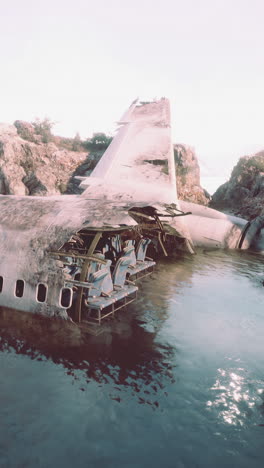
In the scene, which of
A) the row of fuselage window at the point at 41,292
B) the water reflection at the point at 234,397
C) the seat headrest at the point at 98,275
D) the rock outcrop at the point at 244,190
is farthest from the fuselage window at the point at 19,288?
the rock outcrop at the point at 244,190

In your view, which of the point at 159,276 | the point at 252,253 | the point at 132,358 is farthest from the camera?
the point at 252,253

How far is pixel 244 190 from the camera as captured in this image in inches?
2470

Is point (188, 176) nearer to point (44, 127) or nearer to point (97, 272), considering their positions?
point (44, 127)

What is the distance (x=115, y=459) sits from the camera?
27.7 feet

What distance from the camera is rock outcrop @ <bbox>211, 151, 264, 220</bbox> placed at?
58.1 m

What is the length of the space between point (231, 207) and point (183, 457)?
58212 mm

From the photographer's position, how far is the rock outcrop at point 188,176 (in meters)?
66.7

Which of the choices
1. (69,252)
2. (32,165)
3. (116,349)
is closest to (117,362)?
(116,349)

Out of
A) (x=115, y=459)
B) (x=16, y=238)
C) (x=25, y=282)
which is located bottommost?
(x=115, y=459)

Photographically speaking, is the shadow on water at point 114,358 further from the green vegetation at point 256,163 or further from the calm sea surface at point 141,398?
the green vegetation at point 256,163

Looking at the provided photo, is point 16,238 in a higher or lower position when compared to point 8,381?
higher

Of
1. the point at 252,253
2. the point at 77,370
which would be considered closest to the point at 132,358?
the point at 77,370

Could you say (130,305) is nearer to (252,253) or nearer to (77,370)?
(77,370)

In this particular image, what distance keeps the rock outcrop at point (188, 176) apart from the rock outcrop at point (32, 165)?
21.4 meters
